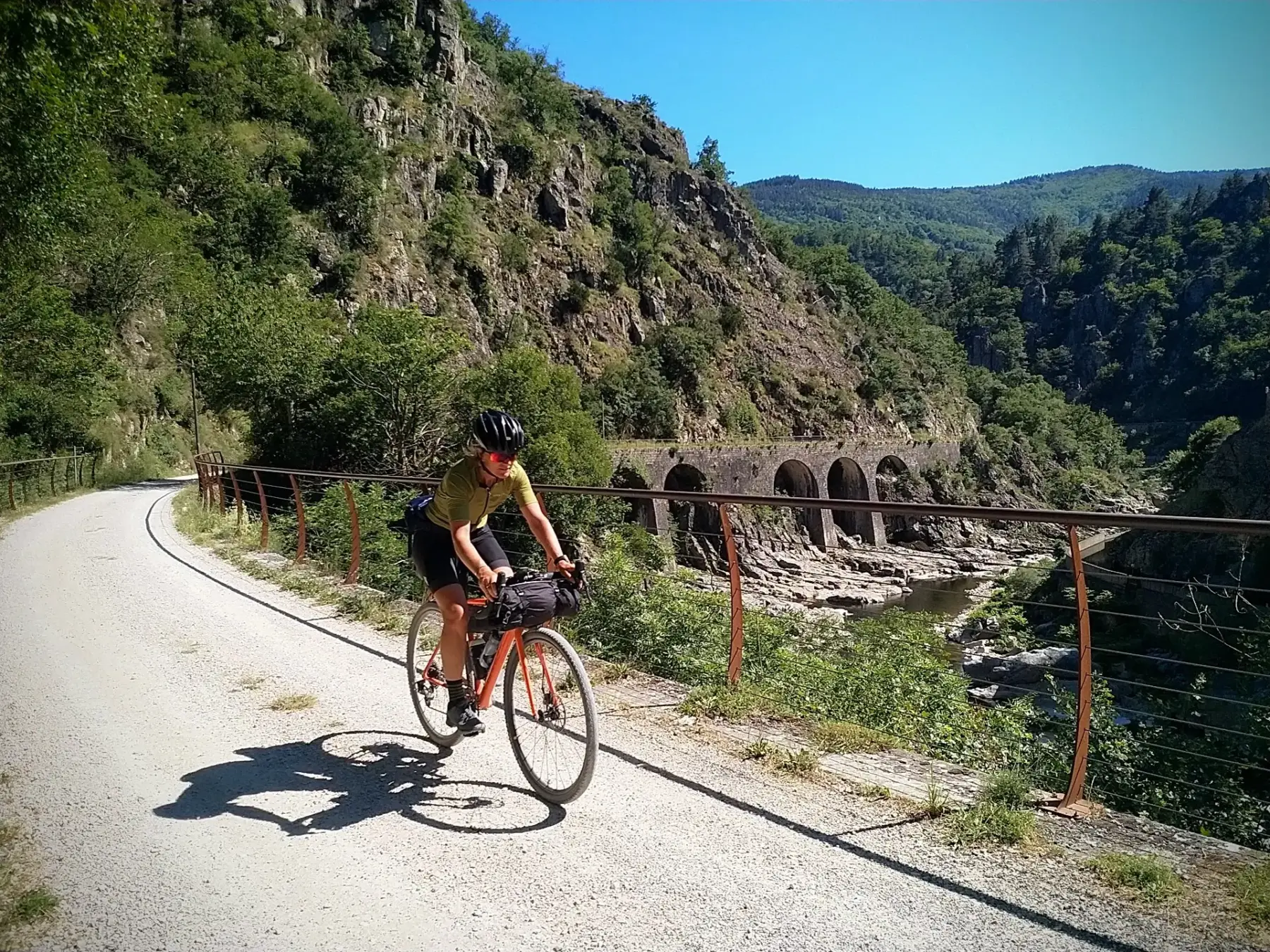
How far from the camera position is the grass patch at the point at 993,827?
3047mm

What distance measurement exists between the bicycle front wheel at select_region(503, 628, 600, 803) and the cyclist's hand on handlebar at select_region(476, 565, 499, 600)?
324 millimetres

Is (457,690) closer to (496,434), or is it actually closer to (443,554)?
(443,554)

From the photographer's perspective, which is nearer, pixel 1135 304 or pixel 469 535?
pixel 469 535

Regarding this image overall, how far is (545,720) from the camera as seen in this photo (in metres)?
3.58

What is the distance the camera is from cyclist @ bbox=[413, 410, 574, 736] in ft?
11.5

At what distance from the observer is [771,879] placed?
2.84 metres

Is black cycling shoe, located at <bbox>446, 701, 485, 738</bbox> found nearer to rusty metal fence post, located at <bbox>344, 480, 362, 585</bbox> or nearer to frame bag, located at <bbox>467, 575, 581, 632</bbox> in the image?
frame bag, located at <bbox>467, 575, 581, 632</bbox>

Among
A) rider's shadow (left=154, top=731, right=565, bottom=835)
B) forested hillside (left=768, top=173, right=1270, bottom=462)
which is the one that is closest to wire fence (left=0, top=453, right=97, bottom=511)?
rider's shadow (left=154, top=731, right=565, bottom=835)

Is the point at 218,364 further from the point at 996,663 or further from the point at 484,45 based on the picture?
the point at 484,45

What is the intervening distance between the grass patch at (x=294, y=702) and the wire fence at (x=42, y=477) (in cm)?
2000

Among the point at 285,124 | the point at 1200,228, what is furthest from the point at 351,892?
the point at 1200,228

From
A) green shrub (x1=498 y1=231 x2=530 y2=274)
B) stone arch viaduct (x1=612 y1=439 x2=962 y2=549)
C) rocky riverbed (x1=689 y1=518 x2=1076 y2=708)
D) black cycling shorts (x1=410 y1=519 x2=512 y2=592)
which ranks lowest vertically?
rocky riverbed (x1=689 y1=518 x2=1076 y2=708)

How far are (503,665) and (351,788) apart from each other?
36.0 inches

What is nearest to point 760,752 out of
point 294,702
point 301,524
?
point 294,702
